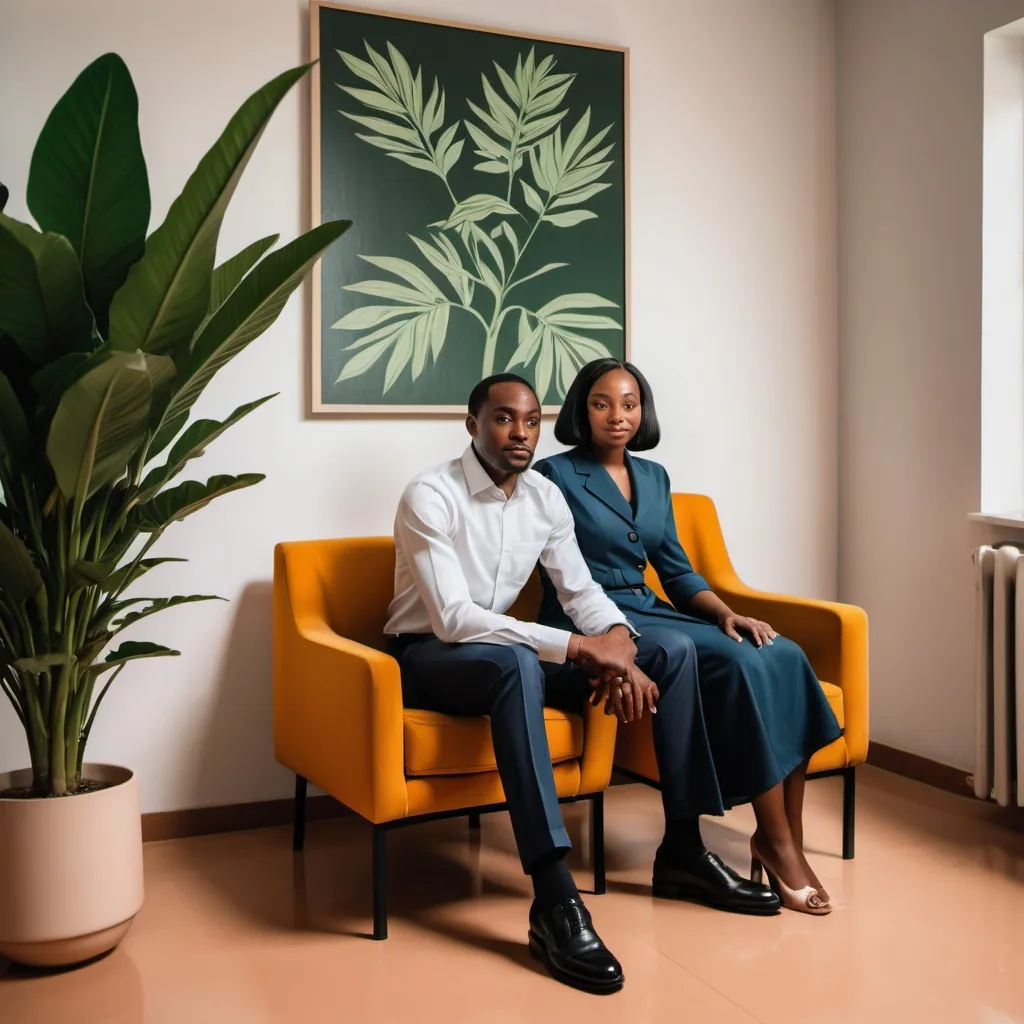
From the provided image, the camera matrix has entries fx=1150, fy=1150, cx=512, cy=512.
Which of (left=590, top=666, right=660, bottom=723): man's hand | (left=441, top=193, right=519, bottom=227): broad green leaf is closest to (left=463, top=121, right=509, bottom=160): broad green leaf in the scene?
(left=441, top=193, right=519, bottom=227): broad green leaf

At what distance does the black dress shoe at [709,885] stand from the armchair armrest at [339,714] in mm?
651

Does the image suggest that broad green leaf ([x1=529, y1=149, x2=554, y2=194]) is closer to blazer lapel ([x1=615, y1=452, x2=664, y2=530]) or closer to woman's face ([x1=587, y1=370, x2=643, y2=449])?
woman's face ([x1=587, y1=370, x2=643, y2=449])

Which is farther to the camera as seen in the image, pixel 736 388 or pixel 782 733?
pixel 736 388

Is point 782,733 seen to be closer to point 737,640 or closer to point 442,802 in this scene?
point 737,640

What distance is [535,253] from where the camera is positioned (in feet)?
11.0

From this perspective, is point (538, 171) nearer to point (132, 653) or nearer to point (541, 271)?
point (541, 271)

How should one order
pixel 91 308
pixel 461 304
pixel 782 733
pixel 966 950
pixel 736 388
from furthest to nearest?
pixel 736 388
pixel 461 304
pixel 782 733
pixel 966 950
pixel 91 308

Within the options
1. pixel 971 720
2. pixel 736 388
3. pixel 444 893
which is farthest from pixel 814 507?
pixel 444 893

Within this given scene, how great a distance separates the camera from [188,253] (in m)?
1.98

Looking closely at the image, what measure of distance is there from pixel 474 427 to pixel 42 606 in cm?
104

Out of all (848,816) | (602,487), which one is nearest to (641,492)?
(602,487)

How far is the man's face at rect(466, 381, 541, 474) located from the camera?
104 inches

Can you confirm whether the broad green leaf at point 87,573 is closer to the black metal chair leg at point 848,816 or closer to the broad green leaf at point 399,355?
the broad green leaf at point 399,355

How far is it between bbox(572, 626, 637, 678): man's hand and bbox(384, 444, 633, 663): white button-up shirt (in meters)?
0.04
